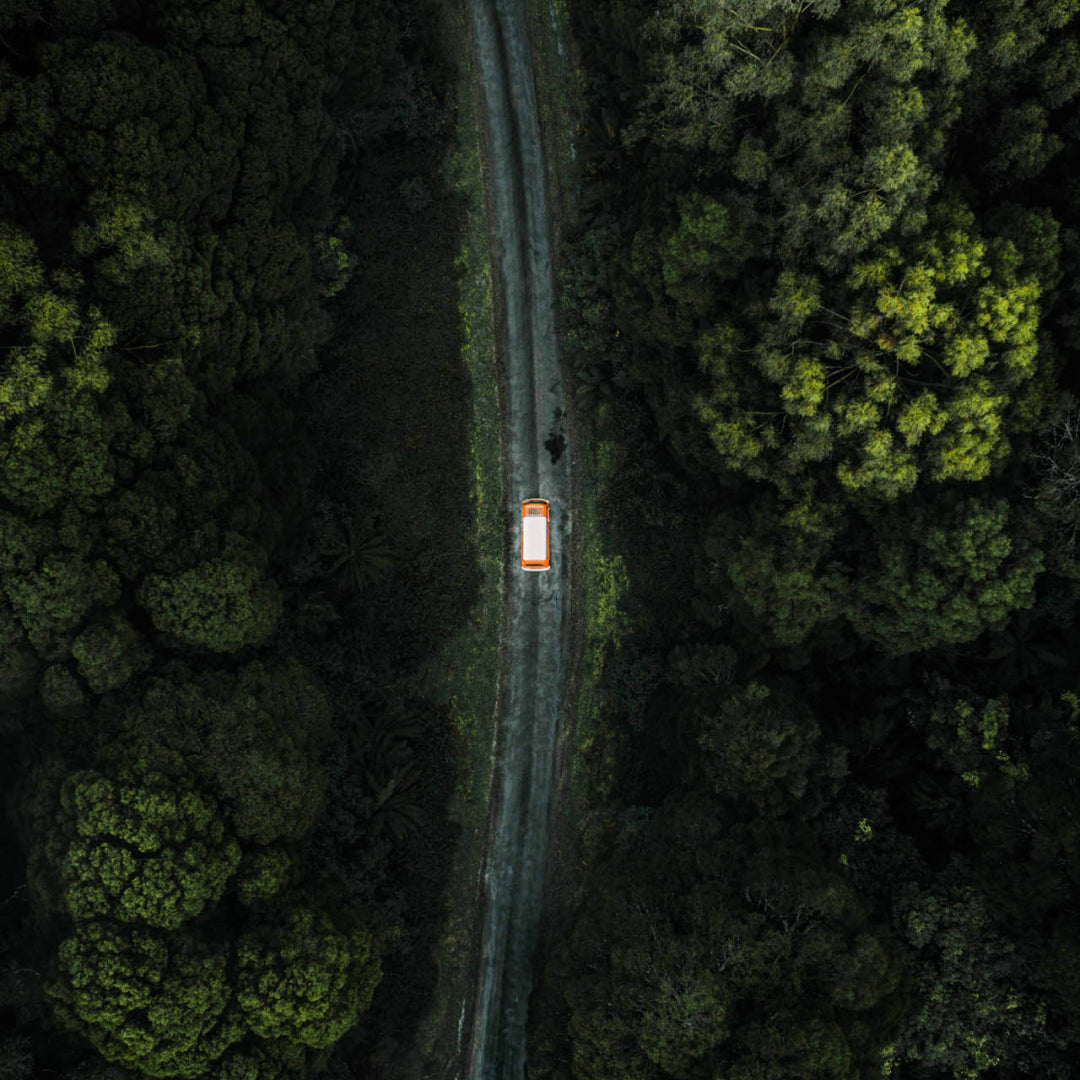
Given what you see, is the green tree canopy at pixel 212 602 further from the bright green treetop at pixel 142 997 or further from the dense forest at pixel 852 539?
the dense forest at pixel 852 539

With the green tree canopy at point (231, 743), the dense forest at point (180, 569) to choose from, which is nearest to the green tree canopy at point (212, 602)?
the dense forest at point (180, 569)

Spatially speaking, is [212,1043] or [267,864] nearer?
[212,1043]

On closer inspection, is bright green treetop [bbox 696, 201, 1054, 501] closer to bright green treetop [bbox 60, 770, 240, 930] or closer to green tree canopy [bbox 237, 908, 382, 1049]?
green tree canopy [bbox 237, 908, 382, 1049]

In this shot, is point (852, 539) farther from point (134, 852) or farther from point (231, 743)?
point (134, 852)

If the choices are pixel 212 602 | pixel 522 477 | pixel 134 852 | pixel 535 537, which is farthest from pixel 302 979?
pixel 522 477

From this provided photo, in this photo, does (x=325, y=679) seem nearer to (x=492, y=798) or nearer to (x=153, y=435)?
(x=492, y=798)

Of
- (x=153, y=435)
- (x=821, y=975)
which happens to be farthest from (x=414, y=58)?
(x=821, y=975)

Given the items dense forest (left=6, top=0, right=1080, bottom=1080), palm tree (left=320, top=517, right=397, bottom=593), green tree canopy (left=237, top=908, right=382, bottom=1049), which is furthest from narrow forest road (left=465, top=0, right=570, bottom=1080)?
green tree canopy (left=237, top=908, right=382, bottom=1049)
